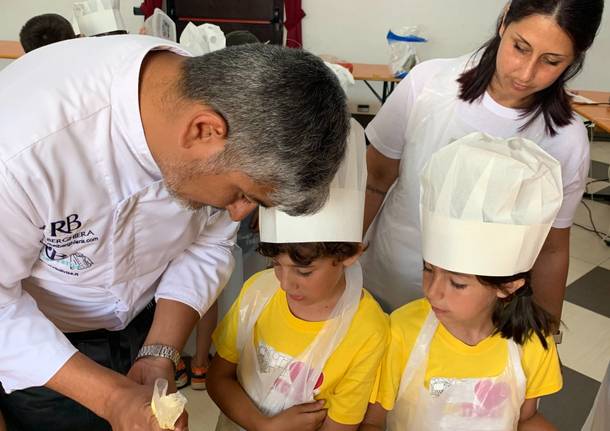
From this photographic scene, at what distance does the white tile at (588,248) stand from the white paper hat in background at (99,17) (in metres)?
2.60

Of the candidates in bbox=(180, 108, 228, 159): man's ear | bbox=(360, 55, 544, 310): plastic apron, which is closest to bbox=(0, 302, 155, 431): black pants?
bbox=(180, 108, 228, 159): man's ear

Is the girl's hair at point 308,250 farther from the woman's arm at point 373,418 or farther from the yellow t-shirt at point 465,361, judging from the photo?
the woman's arm at point 373,418

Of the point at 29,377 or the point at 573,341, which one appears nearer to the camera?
the point at 29,377

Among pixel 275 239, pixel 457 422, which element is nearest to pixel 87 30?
pixel 275 239

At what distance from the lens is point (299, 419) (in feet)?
3.44

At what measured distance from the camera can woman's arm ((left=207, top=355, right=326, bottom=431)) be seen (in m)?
1.05

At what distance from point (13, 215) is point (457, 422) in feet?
2.95

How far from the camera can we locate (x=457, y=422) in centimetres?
108

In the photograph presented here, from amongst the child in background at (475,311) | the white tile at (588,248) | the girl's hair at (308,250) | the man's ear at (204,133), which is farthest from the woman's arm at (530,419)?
the white tile at (588,248)

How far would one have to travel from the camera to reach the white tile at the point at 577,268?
2637 mm

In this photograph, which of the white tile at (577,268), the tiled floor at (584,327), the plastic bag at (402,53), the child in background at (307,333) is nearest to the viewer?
the child in background at (307,333)

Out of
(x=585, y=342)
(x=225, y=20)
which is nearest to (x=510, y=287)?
(x=585, y=342)

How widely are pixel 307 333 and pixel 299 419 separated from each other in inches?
6.6

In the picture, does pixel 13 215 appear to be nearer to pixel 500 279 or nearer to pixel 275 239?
pixel 275 239
